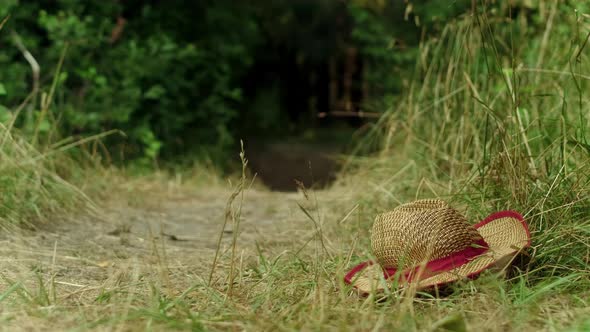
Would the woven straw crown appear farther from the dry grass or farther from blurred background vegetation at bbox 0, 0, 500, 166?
blurred background vegetation at bbox 0, 0, 500, 166

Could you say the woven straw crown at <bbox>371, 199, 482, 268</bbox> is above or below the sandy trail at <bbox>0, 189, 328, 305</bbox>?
above

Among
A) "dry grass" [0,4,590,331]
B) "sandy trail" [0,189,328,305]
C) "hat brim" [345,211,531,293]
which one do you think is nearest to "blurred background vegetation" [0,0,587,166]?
"dry grass" [0,4,590,331]

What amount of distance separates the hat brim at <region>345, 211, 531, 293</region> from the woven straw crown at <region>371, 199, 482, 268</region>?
0.16 ft

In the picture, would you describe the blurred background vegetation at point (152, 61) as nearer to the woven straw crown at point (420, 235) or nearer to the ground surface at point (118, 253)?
the ground surface at point (118, 253)

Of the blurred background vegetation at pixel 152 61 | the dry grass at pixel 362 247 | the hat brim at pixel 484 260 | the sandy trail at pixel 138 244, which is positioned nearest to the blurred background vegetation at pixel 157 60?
the blurred background vegetation at pixel 152 61

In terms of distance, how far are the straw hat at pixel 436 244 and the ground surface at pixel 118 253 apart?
0.49m

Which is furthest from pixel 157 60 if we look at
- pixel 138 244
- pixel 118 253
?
pixel 118 253

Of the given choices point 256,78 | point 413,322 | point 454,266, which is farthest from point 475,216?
point 256,78

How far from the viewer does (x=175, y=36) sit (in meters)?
5.66

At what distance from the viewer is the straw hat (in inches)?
76.2

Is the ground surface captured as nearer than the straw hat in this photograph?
Yes

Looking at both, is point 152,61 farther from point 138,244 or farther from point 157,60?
point 138,244

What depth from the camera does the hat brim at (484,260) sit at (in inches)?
74.2

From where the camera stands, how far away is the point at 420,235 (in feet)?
6.66
